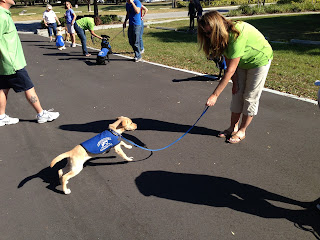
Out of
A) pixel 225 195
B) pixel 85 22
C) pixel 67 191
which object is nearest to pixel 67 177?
pixel 67 191

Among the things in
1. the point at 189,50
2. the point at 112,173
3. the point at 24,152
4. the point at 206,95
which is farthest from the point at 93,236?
the point at 189,50

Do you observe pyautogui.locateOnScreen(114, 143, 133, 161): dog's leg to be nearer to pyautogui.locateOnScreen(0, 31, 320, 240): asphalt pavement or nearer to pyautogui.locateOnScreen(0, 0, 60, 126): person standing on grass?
pyautogui.locateOnScreen(0, 31, 320, 240): asphalt pavement

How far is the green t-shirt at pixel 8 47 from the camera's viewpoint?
432cm

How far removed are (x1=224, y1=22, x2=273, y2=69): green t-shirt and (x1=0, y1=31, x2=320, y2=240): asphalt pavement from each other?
134cm

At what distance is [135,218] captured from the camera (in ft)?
9.52

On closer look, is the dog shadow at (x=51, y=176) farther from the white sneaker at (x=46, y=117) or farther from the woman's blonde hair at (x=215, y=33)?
the woman's blonde hair at (x=215, y=33)

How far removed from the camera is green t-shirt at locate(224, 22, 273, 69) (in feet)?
10.8

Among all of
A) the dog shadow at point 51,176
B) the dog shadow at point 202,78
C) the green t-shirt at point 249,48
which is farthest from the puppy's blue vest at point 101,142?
the dog shadow at point 202,78

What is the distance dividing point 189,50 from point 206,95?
5199 millimetres

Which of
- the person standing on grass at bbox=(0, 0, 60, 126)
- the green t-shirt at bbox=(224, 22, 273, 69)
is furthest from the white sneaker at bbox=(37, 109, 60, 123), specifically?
the green t-shirt at bbox=(224, 22, 273, 69)

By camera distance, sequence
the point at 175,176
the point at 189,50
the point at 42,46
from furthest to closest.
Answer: the point at 42,46
the point at 189,50
the point at 175,176

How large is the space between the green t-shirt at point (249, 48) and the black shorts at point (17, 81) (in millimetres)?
3507

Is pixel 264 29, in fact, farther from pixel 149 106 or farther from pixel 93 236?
pixel 93 236

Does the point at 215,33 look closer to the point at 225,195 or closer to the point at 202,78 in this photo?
the point at 225,195
